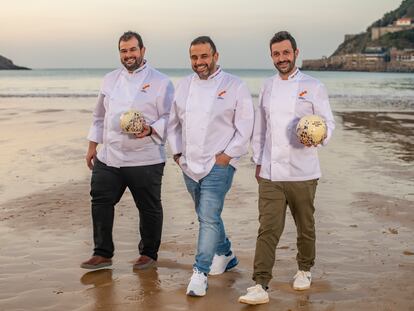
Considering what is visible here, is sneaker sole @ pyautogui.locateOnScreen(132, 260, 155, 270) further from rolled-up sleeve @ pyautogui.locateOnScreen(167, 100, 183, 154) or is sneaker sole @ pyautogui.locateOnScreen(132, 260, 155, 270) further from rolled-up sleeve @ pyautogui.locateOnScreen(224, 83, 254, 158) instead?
rolled-up sleeve @ pyautogui.locateOnScreen(224, 83, 254, 158)

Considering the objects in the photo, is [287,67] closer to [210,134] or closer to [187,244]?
[210,134]

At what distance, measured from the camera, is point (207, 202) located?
195 inches

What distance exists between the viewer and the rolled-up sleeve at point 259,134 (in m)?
5.05

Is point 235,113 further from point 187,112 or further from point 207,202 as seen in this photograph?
point 207,202

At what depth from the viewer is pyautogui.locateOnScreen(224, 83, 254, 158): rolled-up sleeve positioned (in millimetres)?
4969

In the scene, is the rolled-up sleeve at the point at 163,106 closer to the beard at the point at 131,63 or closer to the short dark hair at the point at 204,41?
the beard at the point at 131,63

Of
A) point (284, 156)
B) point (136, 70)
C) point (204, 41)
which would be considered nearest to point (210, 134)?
point (284, 156)

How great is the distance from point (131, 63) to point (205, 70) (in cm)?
86

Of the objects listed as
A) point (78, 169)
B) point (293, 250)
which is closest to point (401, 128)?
point (78, 169)

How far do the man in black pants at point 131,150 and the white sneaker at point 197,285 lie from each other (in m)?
0.83

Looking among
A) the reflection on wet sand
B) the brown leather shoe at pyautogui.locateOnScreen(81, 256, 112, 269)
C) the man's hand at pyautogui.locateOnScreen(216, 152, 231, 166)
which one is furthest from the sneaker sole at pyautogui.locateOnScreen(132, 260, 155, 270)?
the reflection on wet sand

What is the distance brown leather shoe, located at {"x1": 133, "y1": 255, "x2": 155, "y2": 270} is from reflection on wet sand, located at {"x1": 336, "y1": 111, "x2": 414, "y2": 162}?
7862 mm

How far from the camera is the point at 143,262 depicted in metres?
5.71

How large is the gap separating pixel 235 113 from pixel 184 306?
159 cm
